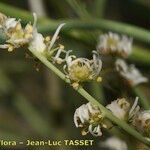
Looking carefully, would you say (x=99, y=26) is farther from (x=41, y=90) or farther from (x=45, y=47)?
(x=41, y=90)

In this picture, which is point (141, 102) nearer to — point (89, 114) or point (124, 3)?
point (89, 114)

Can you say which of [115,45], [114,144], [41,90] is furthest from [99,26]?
[41,90]

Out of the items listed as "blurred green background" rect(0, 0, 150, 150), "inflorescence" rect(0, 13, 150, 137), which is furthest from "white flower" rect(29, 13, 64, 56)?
"blurred green background" rect(0, 0, 150, 150)

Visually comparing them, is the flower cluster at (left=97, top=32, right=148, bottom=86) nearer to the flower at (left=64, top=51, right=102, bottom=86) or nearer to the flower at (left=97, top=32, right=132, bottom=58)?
the flower at (left=97, top=32, right=132, bottom=58)

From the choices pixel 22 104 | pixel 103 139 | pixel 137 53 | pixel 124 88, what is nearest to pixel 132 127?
pixel 124 88

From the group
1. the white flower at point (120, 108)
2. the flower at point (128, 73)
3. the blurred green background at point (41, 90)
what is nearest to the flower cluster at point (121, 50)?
the flower at point (128, 73)

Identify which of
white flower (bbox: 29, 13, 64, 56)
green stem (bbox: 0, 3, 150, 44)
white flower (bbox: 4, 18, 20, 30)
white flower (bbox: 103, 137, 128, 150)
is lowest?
white flower (bbox: 29, 13, 64, 56)
